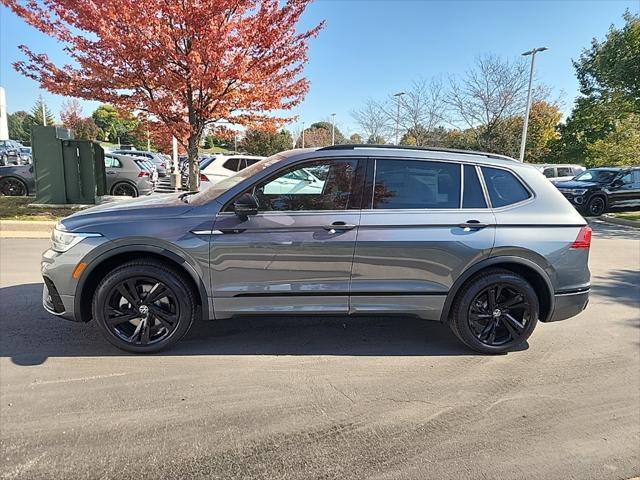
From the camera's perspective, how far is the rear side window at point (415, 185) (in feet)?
11.8

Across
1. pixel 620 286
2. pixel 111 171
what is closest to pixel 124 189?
pixel 111 171

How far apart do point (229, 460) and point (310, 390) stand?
87cm

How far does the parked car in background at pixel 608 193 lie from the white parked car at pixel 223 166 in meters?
11.0

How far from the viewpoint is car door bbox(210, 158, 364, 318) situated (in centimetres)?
344

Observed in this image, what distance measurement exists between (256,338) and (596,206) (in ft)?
49.7

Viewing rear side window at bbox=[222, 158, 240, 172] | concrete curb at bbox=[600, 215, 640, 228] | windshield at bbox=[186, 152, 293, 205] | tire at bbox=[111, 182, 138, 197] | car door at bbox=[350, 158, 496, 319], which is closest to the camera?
car door at bbox=[350, 158, 496, 319]

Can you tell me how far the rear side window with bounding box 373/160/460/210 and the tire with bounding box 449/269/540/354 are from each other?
741mm

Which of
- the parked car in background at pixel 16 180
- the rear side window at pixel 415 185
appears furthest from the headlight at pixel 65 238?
the parked car in background at pixel 16 180

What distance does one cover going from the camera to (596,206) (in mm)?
14898

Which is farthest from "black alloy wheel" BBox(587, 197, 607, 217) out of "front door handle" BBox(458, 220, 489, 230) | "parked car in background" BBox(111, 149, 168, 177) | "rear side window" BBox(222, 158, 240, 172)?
"parked car in background" BBox(111, 149, 168, 177)

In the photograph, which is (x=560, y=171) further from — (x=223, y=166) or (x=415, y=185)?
(x=415, y=185)

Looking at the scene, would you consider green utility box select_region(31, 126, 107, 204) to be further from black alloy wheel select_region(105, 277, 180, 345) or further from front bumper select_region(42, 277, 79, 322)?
black alloy wheel select_region(105, 277, 180, 345)

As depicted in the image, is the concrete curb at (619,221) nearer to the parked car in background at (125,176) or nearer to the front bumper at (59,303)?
the front bumper at (59,303)

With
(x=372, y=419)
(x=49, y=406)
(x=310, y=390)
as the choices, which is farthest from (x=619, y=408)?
(x=49, y=406)
